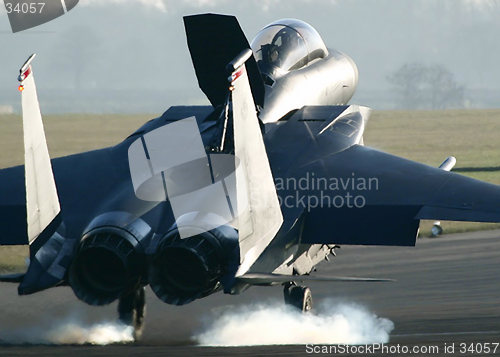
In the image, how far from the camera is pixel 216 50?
43.6ft

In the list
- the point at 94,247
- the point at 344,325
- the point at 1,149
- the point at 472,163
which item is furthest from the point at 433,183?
the point at 1,149

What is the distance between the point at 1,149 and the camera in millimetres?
40344

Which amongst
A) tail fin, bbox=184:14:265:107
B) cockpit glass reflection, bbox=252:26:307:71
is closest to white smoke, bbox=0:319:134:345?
tail fin, bbox=184:14:265:107

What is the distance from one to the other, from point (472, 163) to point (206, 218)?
31015 millimetres

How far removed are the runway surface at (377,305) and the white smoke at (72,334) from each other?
0.23 m

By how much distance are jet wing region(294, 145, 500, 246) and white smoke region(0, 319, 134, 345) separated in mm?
3063

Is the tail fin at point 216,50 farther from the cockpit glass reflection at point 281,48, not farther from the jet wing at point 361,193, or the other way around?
the cockpit glass reflection at point 281,48

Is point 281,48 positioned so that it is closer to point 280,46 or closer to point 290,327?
point 280,46

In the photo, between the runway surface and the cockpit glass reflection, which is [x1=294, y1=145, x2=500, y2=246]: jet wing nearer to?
the runway surface

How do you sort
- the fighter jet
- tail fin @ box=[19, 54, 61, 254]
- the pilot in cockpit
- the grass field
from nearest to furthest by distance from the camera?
tail fin @ box=[19, 54, 61, 254] < the fighter jet < the pilot in cockpit < the grass field

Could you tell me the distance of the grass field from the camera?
4078 cm

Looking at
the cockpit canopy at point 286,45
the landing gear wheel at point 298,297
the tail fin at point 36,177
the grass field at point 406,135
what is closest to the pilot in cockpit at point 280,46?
the cockpit canopy at point 286,45

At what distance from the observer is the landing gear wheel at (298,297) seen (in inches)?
531

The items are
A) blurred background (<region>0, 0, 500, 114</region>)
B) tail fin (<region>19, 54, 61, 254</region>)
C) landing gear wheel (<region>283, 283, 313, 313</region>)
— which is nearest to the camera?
tail fin (<region>19, 54, 61, 254</region>)
